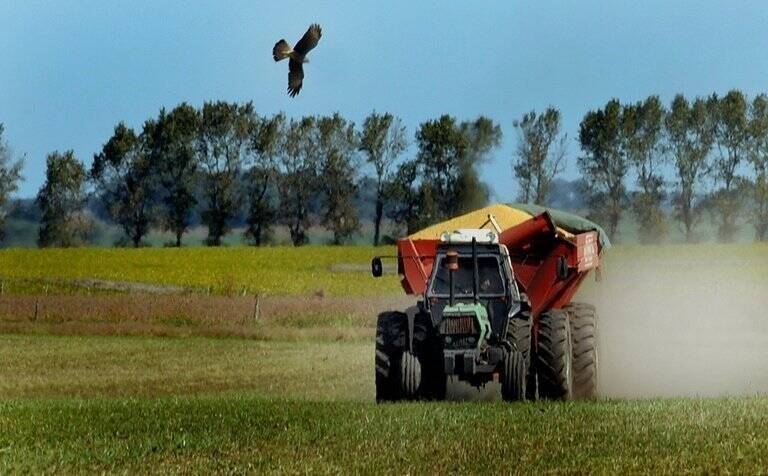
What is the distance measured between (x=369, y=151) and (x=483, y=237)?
14.8 m

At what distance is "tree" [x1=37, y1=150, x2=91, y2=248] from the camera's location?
186ft

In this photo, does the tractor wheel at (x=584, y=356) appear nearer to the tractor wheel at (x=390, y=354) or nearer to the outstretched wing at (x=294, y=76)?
the tractor wheel at (x=390, y=354)

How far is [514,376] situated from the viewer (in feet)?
57.7

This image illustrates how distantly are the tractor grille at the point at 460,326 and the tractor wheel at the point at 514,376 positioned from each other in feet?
1.93

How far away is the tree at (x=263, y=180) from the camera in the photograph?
136ft

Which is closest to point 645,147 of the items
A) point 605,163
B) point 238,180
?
point 605,163

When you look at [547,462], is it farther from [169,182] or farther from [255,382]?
[169,182]

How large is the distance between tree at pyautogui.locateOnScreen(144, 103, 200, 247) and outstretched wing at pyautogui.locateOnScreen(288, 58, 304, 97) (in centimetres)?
3510

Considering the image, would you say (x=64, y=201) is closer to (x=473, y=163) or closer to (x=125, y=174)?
(x=125, y=174)

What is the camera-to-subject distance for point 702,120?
4072 cm

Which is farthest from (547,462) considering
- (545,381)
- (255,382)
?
(255,382)

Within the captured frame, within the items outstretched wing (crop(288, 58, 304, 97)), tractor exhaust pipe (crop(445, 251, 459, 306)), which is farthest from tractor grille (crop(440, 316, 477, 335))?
outstretched wing (crop(288, 58, 304, 97))

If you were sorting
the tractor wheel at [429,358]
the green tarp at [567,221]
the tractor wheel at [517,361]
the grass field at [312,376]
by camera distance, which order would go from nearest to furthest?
the grass field at [312,376] < the tractor wheel at [517,361] < the tractor wheel at [429,358] < the green tarp at [567,221]

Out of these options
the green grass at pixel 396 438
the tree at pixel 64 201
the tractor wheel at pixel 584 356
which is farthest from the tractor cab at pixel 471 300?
the tree at pixel 64 201
